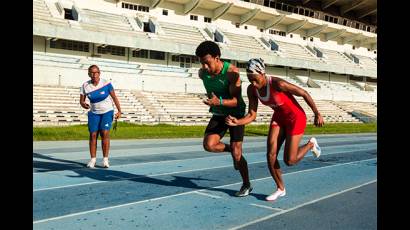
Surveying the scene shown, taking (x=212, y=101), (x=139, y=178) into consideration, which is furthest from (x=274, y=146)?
(x=139, y=178)

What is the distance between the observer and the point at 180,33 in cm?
3778

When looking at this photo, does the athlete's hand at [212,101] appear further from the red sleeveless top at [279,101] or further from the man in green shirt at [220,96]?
the red sleeveless top at [279,101]

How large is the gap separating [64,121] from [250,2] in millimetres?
30450

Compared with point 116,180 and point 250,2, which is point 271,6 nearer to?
point 250,2

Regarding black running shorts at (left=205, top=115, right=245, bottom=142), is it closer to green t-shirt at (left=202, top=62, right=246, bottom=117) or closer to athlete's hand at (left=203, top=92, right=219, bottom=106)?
green t-shirt at (left=202, top=62, right=246, bottom=117)

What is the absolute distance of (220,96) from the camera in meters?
5.32

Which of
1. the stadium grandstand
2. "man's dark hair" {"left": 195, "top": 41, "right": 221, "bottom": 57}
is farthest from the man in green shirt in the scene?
the stadium grandstand

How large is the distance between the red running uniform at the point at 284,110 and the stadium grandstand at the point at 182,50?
16.4 meters

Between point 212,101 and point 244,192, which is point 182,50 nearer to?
point 244,192

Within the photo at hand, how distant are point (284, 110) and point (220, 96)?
0.83m

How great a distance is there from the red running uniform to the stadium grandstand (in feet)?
53.8

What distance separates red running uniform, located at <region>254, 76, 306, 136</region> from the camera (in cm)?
519
